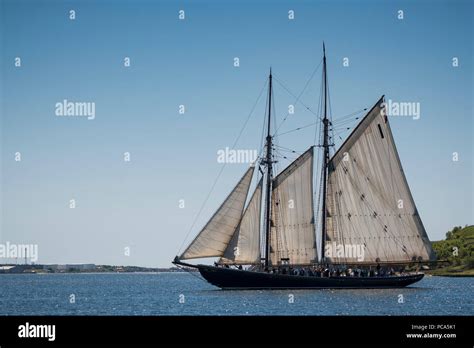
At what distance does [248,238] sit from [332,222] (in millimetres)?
12992

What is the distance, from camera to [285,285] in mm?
103000

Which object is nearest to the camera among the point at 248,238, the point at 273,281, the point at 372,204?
the point at 248,238

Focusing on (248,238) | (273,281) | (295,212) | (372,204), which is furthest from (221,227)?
(372,204)

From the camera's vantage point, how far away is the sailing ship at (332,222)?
98062 mm

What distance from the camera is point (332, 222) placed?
103 m

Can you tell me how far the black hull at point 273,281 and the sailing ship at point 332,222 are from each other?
13cm

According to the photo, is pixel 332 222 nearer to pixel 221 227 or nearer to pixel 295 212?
pixel 295 212

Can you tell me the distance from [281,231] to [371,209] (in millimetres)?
11500

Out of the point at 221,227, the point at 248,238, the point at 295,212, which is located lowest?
the point at 248,238

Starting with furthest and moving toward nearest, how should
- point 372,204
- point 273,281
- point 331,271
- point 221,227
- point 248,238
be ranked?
1. point 331,271
2. point 273,281
3. point 372,204
4. point 248,238
5. point 221,227

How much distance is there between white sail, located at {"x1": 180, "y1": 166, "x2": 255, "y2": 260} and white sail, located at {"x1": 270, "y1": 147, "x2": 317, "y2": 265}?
27.7 ft

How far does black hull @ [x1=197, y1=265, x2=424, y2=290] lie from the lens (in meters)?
102
